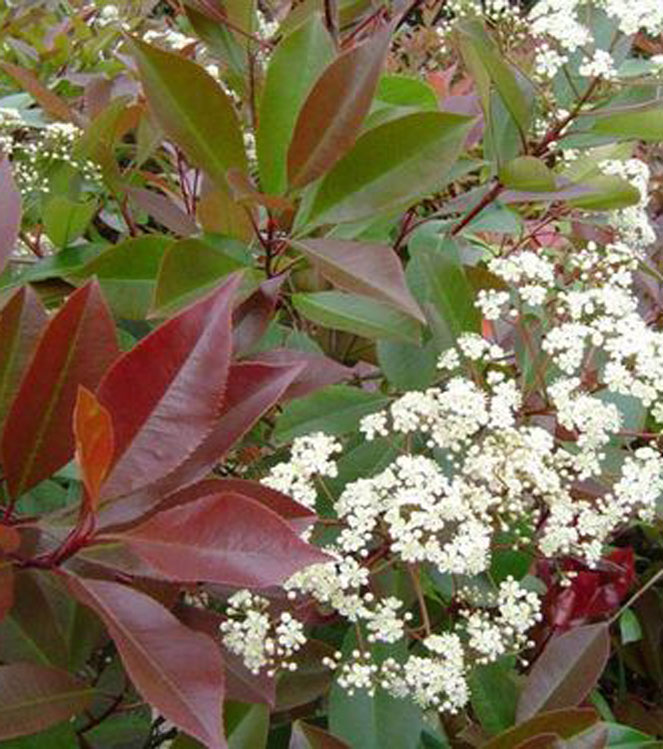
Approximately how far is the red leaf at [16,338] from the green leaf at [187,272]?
112 millimetres

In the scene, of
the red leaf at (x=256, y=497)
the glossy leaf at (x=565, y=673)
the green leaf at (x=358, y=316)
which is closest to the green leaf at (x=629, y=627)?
the glossy leaf at (x=565, y=673)

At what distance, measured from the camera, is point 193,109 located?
2.97ft

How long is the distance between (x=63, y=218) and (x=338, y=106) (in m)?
0.33

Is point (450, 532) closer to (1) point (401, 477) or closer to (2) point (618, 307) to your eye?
(1) point (401, 477)

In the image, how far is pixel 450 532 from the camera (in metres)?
0.85

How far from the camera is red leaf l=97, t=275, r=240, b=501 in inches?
27.3

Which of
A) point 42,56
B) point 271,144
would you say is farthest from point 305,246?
point 42,56

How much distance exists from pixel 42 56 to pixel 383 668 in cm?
113

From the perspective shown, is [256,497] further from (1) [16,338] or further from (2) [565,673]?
(2) [565,673]

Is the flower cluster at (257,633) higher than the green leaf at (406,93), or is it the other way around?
the green leaf at (406,93)

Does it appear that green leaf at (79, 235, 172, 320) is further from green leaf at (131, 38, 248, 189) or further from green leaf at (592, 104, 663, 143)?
green leaf at (592, 104, 663, 143)

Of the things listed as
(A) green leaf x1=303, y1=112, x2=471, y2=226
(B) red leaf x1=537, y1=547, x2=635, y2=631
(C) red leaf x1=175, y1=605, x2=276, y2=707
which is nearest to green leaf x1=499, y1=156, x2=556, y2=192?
(A) green leaf x1=303, y1=112, x2=471, y2=226

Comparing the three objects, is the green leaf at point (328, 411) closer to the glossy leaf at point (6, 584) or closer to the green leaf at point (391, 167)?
the green leaf at point (391, 167)

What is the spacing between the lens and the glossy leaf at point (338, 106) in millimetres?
854
